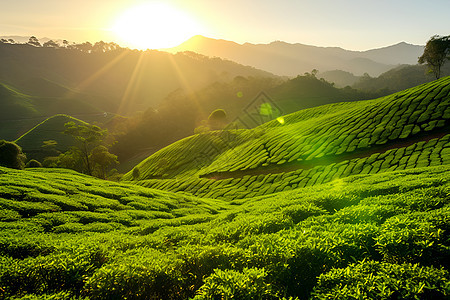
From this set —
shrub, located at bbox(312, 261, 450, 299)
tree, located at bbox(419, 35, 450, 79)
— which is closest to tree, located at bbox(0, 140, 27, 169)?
shrub, located at bbox(312, 261, 450, 299)

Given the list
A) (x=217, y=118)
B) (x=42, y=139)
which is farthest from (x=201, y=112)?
(x=42, y=139)

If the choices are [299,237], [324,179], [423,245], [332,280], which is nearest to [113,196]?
[299,237]

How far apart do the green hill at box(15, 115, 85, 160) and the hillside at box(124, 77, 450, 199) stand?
85850mm

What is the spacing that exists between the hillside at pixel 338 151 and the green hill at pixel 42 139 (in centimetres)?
8585

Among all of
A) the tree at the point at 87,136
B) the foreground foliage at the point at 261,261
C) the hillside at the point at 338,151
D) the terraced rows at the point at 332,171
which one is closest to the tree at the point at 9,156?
the tree at the point at 87,136

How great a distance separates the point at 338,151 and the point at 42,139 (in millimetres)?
145840

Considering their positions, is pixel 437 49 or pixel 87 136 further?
pixel 437 49

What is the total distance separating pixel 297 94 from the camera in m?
184

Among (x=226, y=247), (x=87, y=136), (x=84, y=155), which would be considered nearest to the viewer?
(x=226, y=247)

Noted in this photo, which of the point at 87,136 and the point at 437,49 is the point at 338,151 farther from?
the point at 437,49

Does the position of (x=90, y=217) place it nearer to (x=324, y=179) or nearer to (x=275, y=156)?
(x=324, y=179)

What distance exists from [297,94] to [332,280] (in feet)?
634

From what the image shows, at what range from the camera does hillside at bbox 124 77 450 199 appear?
110 ft

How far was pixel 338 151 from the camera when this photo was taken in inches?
1574
